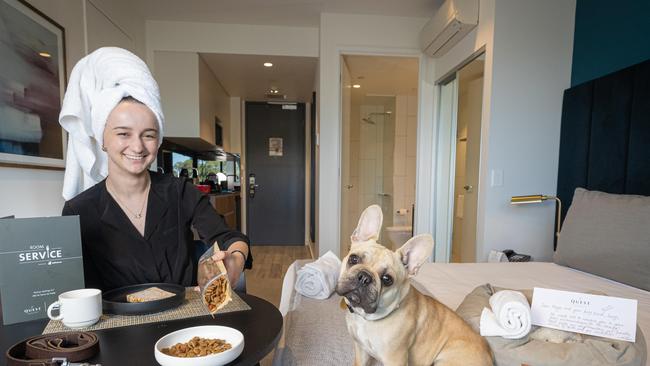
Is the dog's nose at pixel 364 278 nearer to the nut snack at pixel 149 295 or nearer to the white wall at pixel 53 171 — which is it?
the nut snack at pixel 149 295

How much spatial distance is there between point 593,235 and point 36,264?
209 cm

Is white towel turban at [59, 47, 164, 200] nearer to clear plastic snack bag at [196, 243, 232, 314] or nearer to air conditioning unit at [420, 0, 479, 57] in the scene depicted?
clear plastic snack bag at [196, 243, 232, 314]

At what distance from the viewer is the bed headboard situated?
5.09 ft

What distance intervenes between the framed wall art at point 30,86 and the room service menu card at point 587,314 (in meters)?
2.11

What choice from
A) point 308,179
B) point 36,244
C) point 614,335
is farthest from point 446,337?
point 308,179

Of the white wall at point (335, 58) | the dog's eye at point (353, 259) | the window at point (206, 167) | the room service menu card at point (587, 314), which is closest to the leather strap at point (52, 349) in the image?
the dog's eye at point (353, 259)

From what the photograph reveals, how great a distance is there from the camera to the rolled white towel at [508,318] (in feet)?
2.13

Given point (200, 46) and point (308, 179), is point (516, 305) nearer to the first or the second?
point (200, 46)

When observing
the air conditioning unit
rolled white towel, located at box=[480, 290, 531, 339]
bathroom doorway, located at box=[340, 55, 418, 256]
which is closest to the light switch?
the air conditioning unit

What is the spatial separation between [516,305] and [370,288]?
325 millimetres

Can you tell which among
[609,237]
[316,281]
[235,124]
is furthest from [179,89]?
[609,237]

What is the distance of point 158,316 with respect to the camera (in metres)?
0.75

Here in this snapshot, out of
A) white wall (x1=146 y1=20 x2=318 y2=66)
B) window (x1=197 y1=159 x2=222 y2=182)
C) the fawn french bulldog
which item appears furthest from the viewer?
window (x1=197 y1=159 x2=222 y2=182)

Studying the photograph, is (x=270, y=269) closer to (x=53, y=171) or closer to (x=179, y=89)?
(x=179, y=89)
